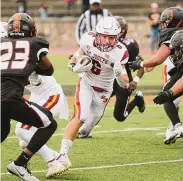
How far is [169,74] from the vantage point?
8602mm

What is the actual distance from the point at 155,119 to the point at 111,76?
2597 millimetres

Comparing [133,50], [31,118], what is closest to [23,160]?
[31,118]

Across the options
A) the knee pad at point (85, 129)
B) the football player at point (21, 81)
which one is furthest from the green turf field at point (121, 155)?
the football player at point (21, 81)

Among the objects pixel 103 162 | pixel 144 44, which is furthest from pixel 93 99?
pixel 144 44

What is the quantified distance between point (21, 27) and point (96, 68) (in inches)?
63.3

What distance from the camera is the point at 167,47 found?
820cm

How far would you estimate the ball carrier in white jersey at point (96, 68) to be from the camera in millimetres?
7527

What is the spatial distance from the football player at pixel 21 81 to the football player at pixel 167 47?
2025 millimetres

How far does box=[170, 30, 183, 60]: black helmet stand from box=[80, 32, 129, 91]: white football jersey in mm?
487

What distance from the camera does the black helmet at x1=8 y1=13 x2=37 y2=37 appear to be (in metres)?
6.43

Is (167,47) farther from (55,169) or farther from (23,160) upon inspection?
(23,160)

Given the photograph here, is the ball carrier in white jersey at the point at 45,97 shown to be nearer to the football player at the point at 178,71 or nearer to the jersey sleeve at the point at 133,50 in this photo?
the football player at the point at 178,71

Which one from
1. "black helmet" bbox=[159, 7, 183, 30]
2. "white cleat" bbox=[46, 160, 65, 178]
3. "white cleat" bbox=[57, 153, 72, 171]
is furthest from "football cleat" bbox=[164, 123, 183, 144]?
"white cleat" bbox=[46, 160, 65, 178]

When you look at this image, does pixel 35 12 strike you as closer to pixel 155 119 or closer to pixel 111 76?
pixel 155 119
